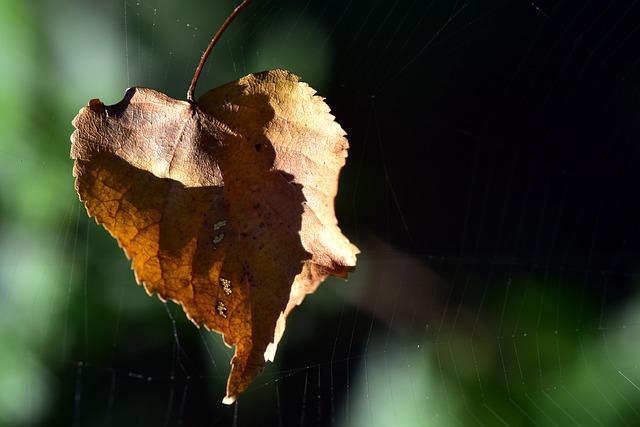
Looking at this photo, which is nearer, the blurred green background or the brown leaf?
the brown leaf

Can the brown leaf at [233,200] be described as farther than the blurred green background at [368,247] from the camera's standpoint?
No

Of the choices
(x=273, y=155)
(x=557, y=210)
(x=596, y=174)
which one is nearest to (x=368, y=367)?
(x=557, y=210)

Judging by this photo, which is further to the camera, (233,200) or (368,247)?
(368,247)

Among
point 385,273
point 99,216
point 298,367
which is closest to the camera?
point 99,216

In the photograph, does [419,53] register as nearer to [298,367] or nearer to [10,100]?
[298,367]

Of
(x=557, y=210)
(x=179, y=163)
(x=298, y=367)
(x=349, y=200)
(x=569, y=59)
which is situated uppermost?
(x=569, y=59)
